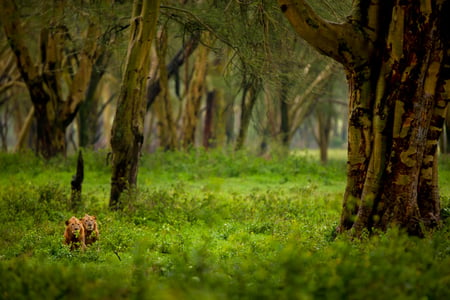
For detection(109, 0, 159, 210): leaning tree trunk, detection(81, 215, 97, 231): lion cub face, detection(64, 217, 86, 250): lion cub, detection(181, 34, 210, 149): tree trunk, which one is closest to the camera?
detection(64, 217, 86, 250): lion cub

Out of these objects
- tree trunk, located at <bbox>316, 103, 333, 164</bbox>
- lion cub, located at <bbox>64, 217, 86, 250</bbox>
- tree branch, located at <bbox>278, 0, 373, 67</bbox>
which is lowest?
lion cub, located at <bbox>64, 217, 86, 250</bbox>

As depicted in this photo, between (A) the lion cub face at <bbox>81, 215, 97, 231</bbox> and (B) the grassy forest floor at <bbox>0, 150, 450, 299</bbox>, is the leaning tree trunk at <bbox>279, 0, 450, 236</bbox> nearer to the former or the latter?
(B) the grassy forest floor at <bbox>0, 150, 450, 299</bbox>

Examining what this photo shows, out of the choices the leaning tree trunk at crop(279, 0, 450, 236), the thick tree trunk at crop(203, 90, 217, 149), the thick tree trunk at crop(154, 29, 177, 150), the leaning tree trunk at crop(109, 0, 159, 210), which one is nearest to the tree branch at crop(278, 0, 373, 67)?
the leaning tree trunk at crop(279, 0, 450, 236)

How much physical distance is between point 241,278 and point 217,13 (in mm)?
9629

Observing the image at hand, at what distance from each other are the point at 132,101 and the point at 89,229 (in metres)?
3.68

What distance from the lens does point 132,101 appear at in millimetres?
11227

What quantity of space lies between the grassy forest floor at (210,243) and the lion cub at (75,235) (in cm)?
17

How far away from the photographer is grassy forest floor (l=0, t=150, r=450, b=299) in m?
4.75

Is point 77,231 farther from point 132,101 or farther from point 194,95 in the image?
point 194,95

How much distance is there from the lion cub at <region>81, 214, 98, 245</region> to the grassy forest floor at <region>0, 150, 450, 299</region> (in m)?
0.14

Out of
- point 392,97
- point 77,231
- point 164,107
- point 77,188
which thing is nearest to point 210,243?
point 77,231

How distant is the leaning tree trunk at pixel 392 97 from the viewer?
7559mm

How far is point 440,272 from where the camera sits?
532 centimetres

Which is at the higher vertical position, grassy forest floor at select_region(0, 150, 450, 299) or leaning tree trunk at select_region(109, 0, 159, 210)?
leaning tree trunk at select_region(109, 0, 159, 210)
